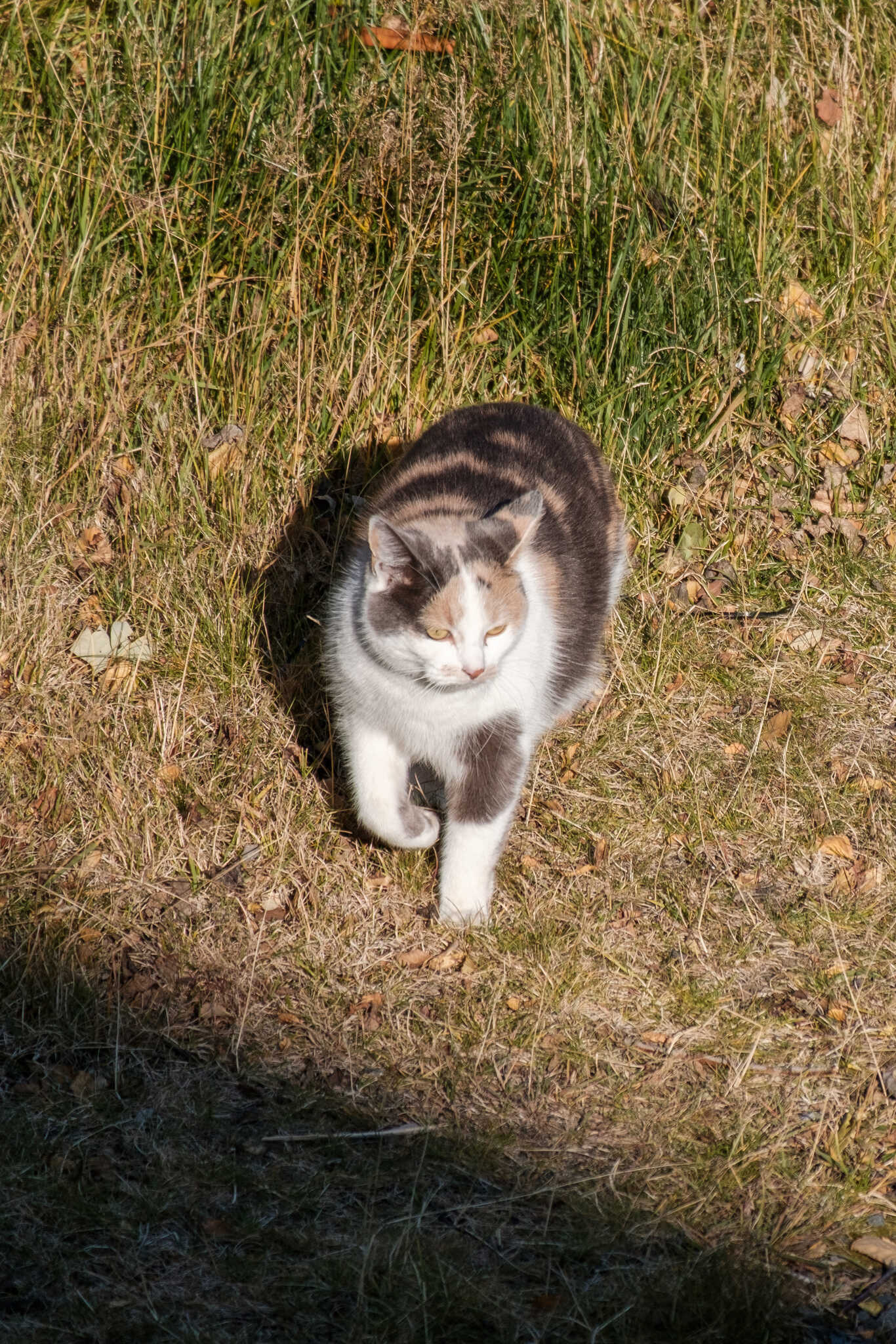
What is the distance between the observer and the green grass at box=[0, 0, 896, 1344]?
8.64 feet

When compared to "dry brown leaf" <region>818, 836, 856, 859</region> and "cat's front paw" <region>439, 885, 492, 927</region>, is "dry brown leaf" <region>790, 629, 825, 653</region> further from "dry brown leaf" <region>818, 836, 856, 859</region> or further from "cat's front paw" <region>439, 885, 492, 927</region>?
"cat's front paw" <region>439, 885, 492, 927</region>

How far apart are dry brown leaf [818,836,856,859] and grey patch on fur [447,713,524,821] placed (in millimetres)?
1005

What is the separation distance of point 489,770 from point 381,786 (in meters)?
0.34

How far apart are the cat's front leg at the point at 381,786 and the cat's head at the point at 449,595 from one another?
0.36 meters

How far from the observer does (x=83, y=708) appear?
3820 mm

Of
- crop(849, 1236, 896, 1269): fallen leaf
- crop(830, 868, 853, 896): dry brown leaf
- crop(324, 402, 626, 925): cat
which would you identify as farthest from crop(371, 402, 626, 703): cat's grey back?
crop(849, 1236, 896, 1269): fallen leaf

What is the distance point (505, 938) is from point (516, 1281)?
105 centimetres

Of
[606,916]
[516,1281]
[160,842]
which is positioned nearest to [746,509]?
[606,916]

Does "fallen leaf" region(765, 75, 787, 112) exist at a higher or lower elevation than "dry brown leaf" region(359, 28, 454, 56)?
lower

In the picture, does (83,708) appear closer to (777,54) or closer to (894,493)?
(894,493)

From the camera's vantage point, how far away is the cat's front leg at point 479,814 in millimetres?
3379

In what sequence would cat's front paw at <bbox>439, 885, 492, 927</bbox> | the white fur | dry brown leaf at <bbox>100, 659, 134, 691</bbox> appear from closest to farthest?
the white fur < cat's front paw at <bbox>439, 885, 492, 927</bbox> < dry brown leaf at <bbox>100, 659, 134, 691</bbox>

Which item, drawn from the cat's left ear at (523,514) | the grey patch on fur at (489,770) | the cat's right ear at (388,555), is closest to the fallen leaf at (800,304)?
the cat's left ear at (523,514)

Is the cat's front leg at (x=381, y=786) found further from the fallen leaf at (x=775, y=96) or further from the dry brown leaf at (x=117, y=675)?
the fallen leaf at (x=775, y=96)
